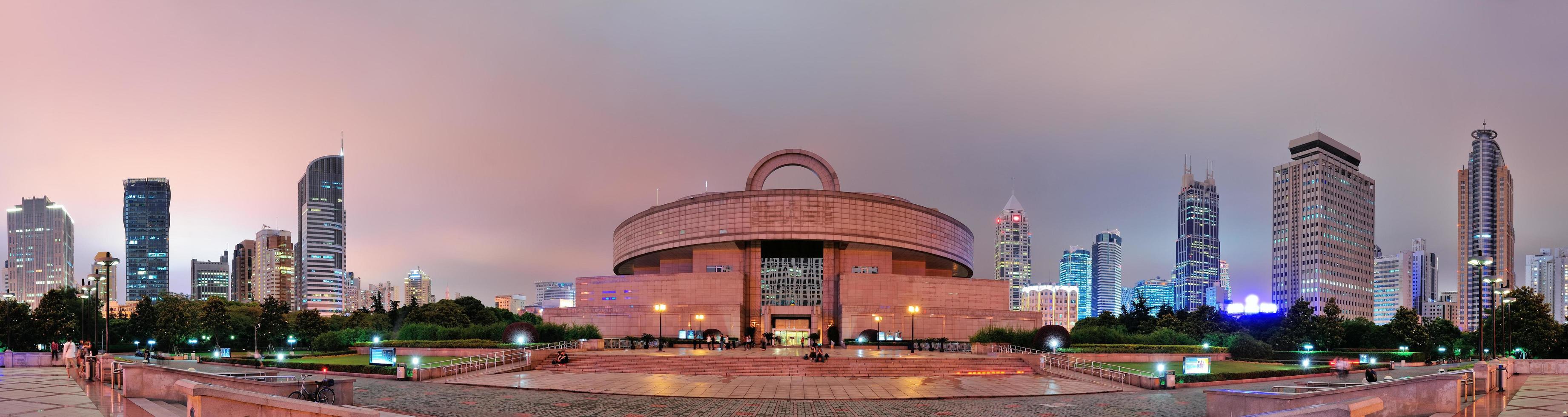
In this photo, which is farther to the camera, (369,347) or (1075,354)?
(369,347)

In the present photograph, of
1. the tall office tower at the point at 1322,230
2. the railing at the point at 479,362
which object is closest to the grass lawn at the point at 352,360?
the railing at the point at 479,362

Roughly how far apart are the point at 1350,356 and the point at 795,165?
155ft

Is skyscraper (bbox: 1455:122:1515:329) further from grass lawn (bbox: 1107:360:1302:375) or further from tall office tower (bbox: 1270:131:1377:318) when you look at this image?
grass lawn (bbox: 1107:360:1302:375)

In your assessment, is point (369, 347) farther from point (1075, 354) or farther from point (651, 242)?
point (1075, 354)

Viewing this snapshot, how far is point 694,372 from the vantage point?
3575 centimetres

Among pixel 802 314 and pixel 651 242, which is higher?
pixel 651 242

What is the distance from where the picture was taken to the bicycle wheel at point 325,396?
18.3 meters

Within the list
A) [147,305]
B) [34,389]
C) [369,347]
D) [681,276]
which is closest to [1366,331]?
[681,276]

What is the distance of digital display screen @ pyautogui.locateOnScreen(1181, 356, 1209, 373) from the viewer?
31219 mm

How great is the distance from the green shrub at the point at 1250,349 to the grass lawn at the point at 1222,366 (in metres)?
2.30

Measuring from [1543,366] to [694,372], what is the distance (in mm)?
33851

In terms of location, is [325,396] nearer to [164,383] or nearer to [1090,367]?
[164,383]

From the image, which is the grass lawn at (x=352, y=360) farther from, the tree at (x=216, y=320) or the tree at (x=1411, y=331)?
the tree at (x=1411, y=331)

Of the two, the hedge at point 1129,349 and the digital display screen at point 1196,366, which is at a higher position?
the digital display screen at point 1196,366
